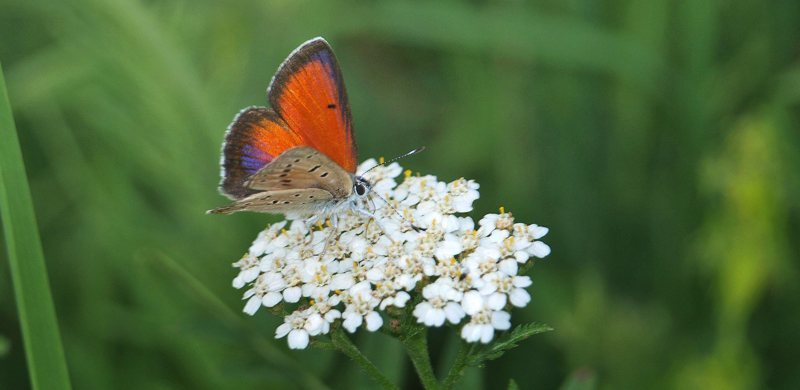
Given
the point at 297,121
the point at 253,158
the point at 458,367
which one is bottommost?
the point at 458,367

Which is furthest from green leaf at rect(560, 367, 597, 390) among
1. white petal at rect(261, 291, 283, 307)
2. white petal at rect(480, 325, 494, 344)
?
white petal at rect(261, 291, 283, 307)

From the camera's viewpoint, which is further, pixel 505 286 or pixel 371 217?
pixel 371 217

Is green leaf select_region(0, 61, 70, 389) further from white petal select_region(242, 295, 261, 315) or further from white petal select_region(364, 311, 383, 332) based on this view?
white petal select_region(364, 311, 383, 332)

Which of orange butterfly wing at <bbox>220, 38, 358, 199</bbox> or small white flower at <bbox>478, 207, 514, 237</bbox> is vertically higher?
orange butterfly wing at <bbox>220, 38, 358, 199</bbox>

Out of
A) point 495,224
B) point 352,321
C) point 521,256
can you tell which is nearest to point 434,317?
point 352,321

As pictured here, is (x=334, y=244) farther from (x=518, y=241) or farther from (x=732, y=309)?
(x=732, y=309)

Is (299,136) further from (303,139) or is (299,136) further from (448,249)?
(448,249)
